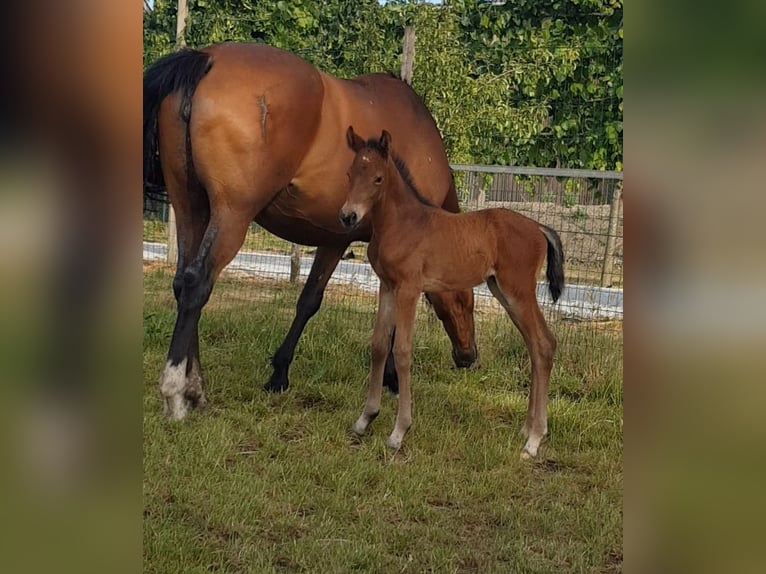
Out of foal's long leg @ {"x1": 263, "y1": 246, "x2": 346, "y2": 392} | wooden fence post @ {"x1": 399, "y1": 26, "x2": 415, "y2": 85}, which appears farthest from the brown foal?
wooden fence post @ {"x1": 399, "y1": 26, "x2": 415, "y2": 85}

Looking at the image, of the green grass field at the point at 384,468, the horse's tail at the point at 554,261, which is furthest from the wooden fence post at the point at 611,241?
the horse's tail at the point at 554,261

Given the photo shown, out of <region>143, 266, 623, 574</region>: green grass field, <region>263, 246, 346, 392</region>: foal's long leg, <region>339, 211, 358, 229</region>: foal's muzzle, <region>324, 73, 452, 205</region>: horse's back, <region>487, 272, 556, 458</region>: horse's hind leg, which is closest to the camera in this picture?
<region>143, 266, 623, 574</region>: green grass field

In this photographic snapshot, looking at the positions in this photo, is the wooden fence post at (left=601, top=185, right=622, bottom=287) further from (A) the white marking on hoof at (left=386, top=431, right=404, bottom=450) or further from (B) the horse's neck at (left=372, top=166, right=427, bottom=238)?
(A) the white marking on hoof at (left=386, top=431, right=404, bottom=450)

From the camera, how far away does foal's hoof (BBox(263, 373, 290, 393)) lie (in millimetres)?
5074

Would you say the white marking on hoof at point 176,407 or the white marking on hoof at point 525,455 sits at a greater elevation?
the white marking on hoof at point 176,407

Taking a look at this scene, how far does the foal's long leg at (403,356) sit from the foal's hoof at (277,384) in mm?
1246

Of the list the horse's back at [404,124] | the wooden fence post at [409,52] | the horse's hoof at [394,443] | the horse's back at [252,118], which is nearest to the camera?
the horse's hoof at [394,443]

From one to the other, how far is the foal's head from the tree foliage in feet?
10.8

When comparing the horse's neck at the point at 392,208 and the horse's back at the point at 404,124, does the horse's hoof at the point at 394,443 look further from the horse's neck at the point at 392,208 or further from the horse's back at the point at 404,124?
the horse's back at the point at 404,124

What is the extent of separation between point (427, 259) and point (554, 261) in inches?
32.7

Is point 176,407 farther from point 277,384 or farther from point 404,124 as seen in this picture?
point 404,124

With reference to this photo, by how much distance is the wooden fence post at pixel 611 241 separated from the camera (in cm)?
638
